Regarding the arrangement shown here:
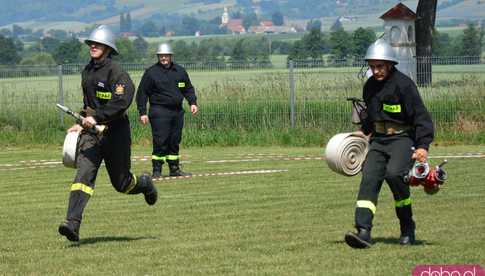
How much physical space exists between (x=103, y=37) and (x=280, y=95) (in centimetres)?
1708

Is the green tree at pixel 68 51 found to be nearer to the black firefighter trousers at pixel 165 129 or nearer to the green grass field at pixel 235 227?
the green grass field at pixel 235 227

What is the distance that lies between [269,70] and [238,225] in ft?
60.6

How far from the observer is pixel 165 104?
64.1ft

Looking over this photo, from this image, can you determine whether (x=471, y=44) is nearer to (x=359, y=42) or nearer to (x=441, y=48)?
(x=359, y=42)

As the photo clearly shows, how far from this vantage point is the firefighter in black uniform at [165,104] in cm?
1956

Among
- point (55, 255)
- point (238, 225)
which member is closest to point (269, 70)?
point (238, 225)

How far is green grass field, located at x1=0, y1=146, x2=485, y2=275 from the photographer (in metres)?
11.1

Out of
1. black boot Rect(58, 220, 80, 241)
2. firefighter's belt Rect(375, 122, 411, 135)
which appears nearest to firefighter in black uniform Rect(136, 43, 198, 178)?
black boot Rect(58, 220, 80, 241)

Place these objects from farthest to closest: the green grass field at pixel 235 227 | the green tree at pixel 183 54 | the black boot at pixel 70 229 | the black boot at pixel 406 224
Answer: the green tree at pixel 183 54
the black boot at pixel 70 229
the black boot at pixel 406 224
the green grass field at pixel 235 227

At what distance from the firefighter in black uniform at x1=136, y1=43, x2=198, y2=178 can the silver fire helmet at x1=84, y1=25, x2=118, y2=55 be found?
266 inches

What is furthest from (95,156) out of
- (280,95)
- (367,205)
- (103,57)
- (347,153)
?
(280,95)

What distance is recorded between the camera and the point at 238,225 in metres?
13.8

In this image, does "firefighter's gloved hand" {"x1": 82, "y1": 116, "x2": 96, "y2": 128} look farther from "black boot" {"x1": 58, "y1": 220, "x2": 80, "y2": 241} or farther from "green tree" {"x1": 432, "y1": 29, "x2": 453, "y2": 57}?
"green tree" {"x1": 432, "y1": 29, "x2": 453, "y2": 57}

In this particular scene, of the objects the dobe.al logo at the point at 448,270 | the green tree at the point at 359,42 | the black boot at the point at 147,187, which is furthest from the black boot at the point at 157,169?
the green tree at the point at 359,42
